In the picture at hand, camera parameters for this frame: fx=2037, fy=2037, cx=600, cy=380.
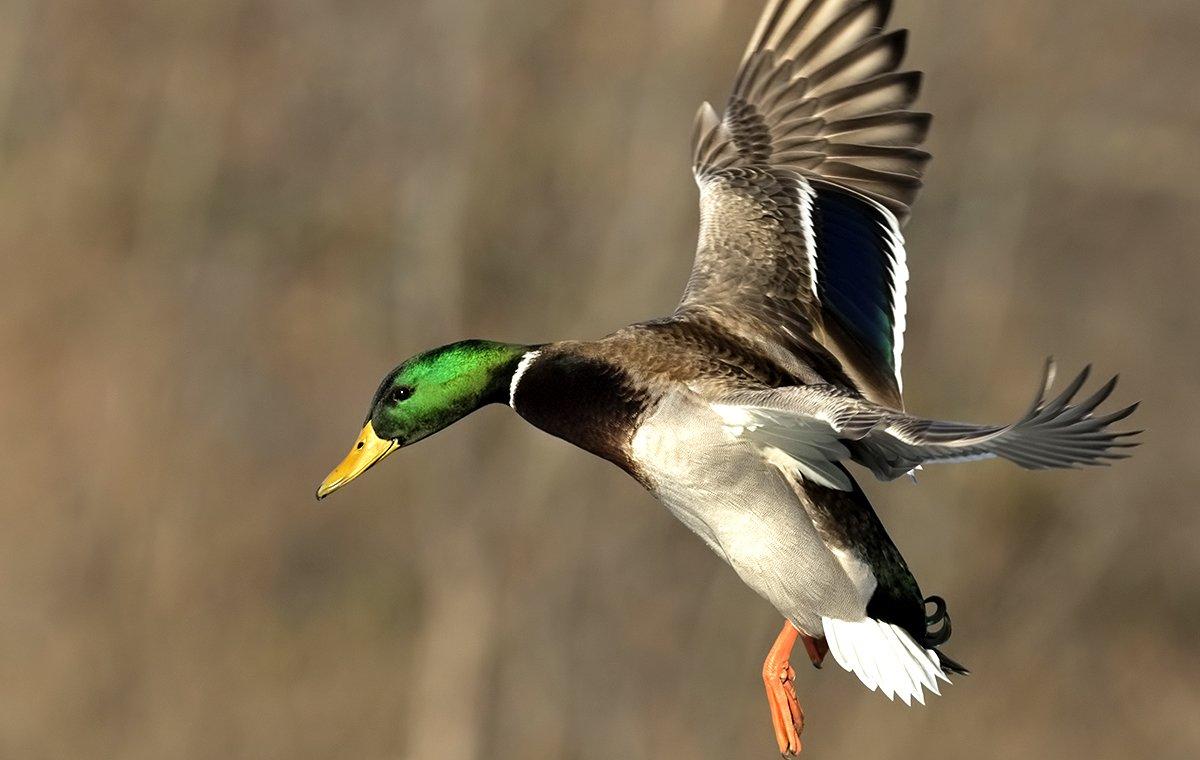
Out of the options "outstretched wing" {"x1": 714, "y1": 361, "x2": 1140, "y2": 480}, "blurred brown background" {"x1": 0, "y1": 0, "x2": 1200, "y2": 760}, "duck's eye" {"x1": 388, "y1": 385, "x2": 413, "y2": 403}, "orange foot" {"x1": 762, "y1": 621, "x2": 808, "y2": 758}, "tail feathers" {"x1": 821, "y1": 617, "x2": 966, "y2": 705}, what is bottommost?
"blurred brown background" {"x1": 0, "y1": 0, "x2": 1200, "y2": 760}

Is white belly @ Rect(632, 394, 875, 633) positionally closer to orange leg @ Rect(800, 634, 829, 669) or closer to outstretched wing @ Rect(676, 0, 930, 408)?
orange leg @ Rect(800, 634, 829, 669)

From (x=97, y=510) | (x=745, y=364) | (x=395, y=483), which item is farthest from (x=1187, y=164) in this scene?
(x=745, y=364)

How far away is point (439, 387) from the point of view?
5.62 m

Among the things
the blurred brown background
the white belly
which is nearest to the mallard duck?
the white belly

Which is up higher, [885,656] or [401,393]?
[401,393]

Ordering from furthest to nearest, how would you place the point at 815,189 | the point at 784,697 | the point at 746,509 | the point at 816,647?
the point at 815,189 < the point at 816,647 < the point at 784,697 < the point at 746,509

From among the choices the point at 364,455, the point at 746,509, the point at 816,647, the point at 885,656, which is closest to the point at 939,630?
the point at 885,656

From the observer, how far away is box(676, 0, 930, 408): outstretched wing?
6133mm

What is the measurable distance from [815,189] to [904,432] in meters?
2.24

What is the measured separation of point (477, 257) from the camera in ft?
53.3

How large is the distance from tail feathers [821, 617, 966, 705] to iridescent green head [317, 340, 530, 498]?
1.12 meters

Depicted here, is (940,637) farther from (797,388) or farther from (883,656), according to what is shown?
(797,388)

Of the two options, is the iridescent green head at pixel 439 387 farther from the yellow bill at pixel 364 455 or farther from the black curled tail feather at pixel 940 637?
the black curled tail feather at pixel 940 637

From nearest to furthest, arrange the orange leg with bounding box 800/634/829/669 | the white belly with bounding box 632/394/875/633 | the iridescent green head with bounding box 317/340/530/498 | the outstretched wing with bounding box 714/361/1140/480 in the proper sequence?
1. the outstretched wing with bounding box 714/361/1140/480
2. the white belly with bounding box 632/394/875/633
3. the iridescent green head with bounding box 317/340/530/498
4. the orange leg with bounding box 800/634/829/669
